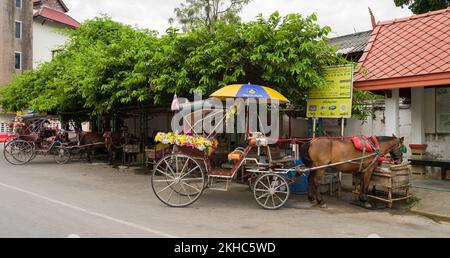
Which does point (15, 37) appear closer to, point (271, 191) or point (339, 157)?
point (271, 191)

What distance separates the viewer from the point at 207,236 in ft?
18.7

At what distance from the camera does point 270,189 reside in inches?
299

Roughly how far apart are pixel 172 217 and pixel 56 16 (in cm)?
4301

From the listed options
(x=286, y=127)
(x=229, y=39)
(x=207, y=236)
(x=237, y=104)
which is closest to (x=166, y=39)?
(x=229, y=39)

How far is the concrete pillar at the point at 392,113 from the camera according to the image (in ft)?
31.2

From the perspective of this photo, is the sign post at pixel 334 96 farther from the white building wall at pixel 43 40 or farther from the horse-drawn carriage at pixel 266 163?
the white building wall at pixel 43 40

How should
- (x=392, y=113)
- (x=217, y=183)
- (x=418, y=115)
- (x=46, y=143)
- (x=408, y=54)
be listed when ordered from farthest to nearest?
(x=46, y=143) < (x=418, y=115) < (x=217, y=183) < (x=392, y=113) < (x=408, y=54)

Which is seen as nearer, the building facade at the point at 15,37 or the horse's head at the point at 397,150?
the horse's head at the point at 397,150

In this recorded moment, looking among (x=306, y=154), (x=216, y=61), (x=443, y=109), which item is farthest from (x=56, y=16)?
(x=306, y=154)

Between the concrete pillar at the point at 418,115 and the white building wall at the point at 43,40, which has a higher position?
the white building wall at the point at 43,40

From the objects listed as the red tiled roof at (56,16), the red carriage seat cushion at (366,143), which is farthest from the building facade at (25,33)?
the red carriage seat cushion at (366,143)

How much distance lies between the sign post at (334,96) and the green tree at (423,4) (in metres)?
9.41

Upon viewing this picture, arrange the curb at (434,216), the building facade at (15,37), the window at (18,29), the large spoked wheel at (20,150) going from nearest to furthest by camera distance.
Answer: the curb at (434,216)
the large spoked wheel at (20,150)
the building facade at (15,37)
the window at (18,29)

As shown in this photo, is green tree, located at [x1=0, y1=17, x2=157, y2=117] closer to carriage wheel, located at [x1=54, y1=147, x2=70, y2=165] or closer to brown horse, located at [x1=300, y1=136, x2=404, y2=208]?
carriage wheel, located at [x1=54, y1=147, x2=70, y2=165]
